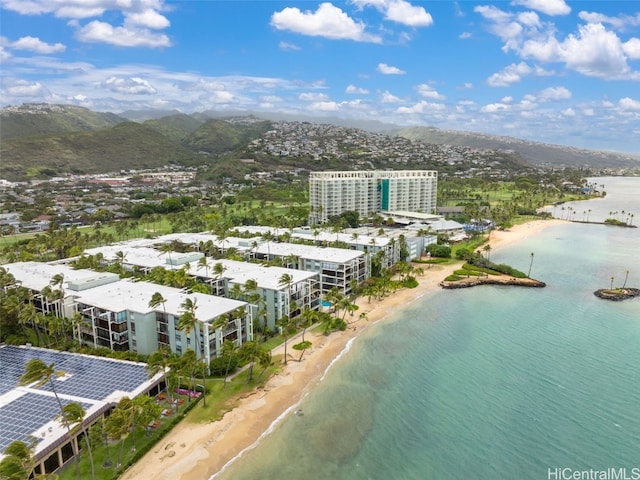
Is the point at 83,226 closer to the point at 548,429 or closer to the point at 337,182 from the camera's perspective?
the point at 337,182

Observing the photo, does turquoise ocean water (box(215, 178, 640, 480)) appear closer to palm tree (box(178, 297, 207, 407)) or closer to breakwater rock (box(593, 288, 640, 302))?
breakwater rock (box(593, 288, 640, 302))

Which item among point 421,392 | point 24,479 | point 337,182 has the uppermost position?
point 337,182

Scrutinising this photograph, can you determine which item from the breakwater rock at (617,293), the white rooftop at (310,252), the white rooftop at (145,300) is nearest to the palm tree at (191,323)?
the white rooftop at (145,300)

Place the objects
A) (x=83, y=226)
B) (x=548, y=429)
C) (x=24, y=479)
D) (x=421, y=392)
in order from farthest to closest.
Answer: (x=83, y=226) → (x=421, y=392) → (x=548, y=429) → (x=24, y=479)

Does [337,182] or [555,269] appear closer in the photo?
[555,269]

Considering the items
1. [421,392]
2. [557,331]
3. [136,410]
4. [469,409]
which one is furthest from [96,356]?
[557,331]
